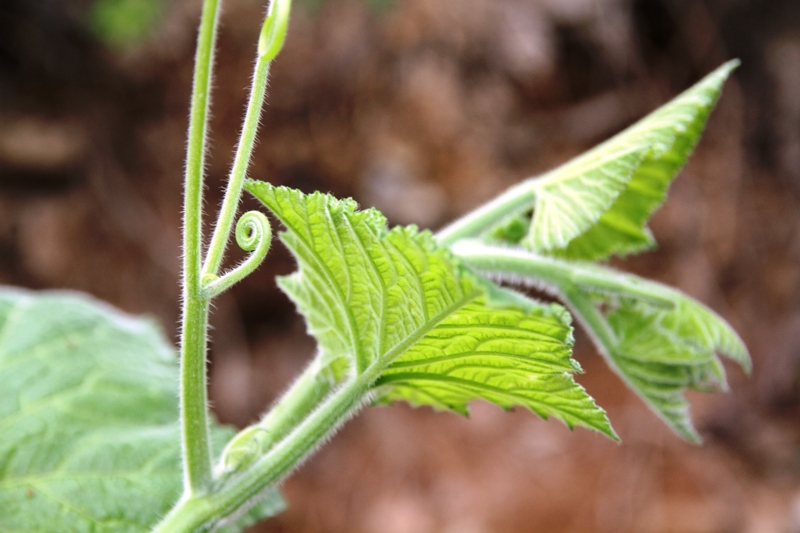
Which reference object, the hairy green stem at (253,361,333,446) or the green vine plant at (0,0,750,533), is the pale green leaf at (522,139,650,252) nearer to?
the green vine plant at (0,0,750,533)

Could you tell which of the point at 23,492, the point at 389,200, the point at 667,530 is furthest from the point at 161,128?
the point at 667,530

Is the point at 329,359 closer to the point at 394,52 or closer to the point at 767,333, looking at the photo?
the point at 394,52

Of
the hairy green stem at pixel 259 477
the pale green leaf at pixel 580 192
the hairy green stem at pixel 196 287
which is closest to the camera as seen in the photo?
the hairy green stem at pixel 196 287

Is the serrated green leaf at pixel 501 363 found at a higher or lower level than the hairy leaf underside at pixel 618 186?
lower

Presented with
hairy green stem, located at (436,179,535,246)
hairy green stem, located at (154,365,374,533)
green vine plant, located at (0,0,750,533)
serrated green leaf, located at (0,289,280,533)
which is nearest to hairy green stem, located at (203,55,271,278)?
green vine plant, located at (0,0,750,533)

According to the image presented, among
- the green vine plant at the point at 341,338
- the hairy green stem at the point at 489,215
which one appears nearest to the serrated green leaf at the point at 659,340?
the green vine plant at the point at 341,338

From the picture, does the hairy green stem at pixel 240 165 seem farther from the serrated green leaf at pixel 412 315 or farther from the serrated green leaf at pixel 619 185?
the serrated green leaf at pixel 619 185

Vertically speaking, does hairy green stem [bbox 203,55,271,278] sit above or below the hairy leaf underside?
above
